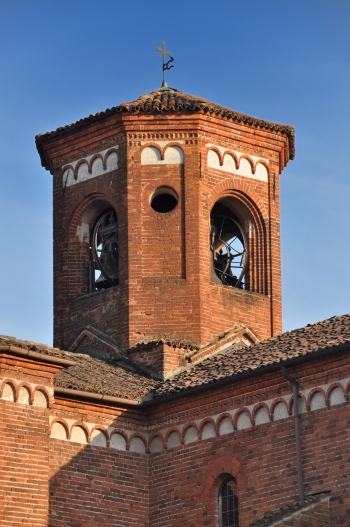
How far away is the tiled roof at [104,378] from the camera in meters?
24.8

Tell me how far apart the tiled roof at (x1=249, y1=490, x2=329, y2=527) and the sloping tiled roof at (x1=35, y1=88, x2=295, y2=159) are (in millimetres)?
10301

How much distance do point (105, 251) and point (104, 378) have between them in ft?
14.7

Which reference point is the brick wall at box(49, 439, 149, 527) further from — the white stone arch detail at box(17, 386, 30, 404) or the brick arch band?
the brick arch band

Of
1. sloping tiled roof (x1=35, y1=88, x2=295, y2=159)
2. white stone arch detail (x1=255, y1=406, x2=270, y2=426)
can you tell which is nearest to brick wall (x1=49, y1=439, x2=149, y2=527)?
white stone arch detail (x1=255, y1=406, x2=270, y2=426)

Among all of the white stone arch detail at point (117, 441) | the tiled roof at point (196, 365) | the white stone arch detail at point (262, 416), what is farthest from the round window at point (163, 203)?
the white stone arch detail at point (262, 416)

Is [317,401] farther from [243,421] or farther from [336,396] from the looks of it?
[243,421]

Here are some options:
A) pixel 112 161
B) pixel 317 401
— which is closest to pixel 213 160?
pixel 112 161

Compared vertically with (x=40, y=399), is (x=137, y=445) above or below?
below

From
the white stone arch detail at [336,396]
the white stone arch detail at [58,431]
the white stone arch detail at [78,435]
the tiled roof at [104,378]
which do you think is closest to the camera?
the white stone arch detail at [336,396]

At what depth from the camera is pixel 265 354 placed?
25.1m

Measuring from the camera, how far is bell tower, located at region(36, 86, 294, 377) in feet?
93.0

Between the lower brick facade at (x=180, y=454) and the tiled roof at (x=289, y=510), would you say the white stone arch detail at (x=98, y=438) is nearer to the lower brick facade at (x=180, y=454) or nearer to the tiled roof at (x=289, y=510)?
the lower brick facade at (x=180, y=454)

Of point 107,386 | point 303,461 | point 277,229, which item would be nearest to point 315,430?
point 303,461

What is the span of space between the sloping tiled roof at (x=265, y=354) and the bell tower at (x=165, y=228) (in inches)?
46.6
